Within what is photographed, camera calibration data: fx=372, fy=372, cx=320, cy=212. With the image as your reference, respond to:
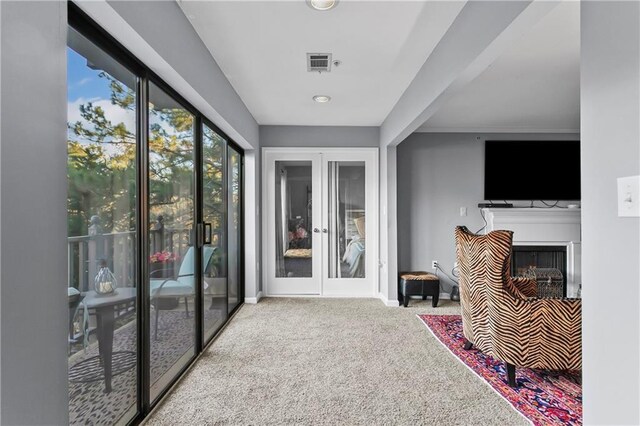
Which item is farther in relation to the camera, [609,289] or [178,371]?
[178,371]

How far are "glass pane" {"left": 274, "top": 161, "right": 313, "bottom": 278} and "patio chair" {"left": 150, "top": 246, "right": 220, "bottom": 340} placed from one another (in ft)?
6.46

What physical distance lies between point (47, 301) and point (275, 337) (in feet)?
8.22

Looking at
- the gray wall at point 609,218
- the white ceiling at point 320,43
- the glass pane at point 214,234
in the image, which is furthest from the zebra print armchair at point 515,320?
the glass pane at point 214,234

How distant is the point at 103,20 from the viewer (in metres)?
1.53

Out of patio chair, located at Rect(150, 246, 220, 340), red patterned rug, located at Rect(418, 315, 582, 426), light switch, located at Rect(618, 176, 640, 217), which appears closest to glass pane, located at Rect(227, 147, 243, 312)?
patio chair, located at Rect(150, 246, 220, 340)

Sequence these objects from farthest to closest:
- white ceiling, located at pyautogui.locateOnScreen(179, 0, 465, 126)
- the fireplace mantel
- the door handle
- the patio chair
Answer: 1. the fireplace mantel
2. the door handle
3. the patio chair
4. white ceiling, located at pyautogui.locateOnScreen(179, 0, 465, 126)

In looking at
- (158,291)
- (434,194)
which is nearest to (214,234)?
(158,291)

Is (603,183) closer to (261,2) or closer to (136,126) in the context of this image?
(261,2)

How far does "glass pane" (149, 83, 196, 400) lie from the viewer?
2.25 metres

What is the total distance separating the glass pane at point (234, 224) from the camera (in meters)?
4.16

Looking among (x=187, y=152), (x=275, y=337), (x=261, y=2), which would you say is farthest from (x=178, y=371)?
(x=261, y=2)

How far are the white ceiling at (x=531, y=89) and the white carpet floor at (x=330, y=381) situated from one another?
224cm

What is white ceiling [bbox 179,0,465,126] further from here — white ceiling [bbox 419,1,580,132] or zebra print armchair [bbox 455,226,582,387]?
zebra print armchair [bbox 455,226,582,387]

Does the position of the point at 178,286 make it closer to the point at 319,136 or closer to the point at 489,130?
the point at 319,136
